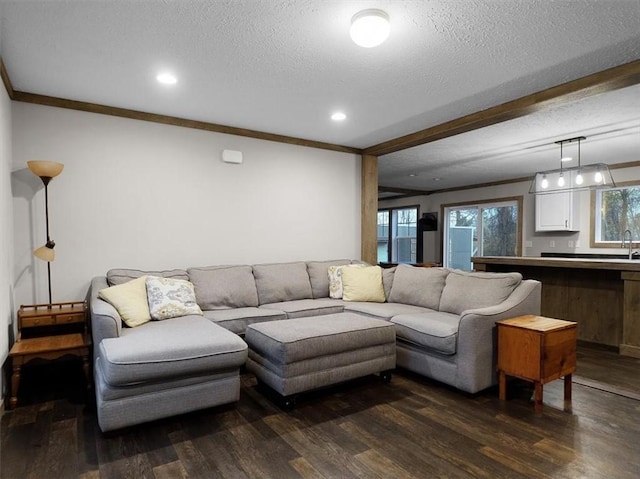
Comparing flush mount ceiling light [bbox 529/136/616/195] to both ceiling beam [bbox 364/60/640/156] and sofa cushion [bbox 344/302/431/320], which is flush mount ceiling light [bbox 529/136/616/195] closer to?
ceiling beam [bbox 364/60/640/156]

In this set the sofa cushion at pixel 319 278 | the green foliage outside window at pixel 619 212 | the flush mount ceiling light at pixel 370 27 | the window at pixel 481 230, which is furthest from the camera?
the window at pixel 481 230

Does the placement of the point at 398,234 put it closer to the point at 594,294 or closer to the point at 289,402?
the point at 594,294

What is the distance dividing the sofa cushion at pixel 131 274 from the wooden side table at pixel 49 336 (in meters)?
0.30

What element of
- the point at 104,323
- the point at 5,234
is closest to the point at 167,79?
the point at 5,234

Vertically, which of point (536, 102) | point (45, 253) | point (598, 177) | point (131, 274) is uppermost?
point (536, 102)

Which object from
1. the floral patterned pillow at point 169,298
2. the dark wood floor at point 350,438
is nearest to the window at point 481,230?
the dark wood floor at point 350,438

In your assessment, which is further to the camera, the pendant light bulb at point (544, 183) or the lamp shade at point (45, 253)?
the pendant light bulb at point (544, 183)

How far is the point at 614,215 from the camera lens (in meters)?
6.36

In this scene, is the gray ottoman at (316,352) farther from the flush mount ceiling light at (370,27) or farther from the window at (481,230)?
the window at (481,230)

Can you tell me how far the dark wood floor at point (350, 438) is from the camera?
6.48 feet

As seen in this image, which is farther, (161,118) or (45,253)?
(161,118)

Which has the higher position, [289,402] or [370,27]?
[370,27]

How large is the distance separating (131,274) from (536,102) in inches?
152

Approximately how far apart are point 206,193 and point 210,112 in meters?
0.86
